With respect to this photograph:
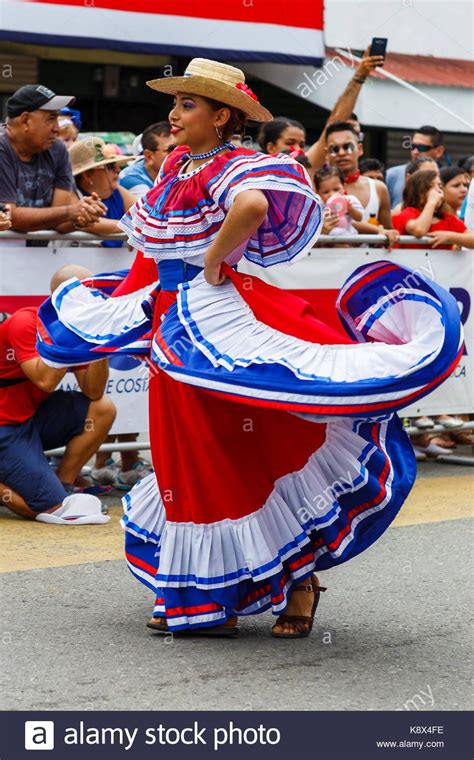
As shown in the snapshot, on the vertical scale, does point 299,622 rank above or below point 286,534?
below

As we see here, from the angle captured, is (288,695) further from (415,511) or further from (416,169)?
(416,169)

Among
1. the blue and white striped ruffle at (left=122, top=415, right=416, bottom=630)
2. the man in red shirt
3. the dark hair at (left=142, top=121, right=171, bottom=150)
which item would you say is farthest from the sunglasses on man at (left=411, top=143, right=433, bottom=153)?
the blue and white striped ruffle at (left=122, top=415, right=416, bottom=630)

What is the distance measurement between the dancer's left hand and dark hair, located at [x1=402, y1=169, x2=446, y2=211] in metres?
4.89

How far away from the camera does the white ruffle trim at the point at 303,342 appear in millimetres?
4531

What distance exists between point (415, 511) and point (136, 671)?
330 cm

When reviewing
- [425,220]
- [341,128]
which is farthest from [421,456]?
[341,128]

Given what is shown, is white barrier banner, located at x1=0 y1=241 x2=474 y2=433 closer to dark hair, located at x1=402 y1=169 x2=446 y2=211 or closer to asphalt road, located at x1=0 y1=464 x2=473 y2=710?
→ dark hair, located at x1=402 y1=169 x2=446 y2=211

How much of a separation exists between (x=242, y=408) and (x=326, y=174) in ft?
15.0

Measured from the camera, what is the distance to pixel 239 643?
16.2ft

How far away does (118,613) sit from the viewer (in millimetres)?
5328

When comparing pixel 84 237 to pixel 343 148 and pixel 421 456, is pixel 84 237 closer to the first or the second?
pixel 343 148

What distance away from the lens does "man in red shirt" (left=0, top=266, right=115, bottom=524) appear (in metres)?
6.99

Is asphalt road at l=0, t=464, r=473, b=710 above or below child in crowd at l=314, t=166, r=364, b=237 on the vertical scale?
below
